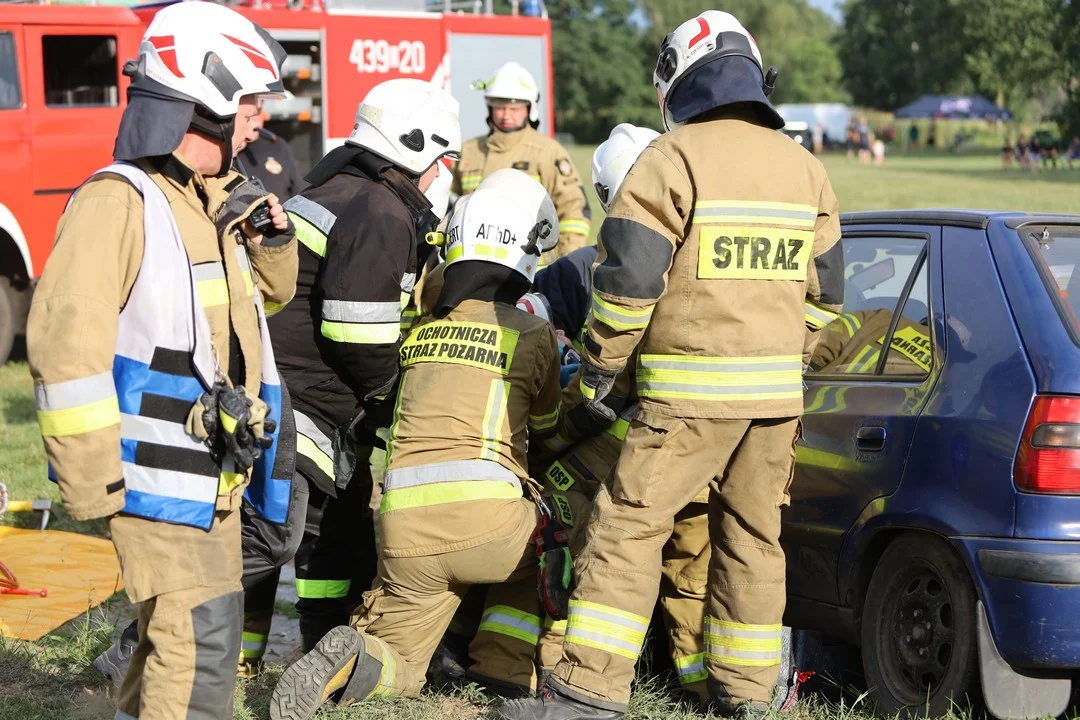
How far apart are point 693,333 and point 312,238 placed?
1336 millimetres

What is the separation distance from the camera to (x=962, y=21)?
6712 centimetres

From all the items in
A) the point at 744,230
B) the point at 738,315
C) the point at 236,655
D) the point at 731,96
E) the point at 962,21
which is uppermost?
the point at 962,21

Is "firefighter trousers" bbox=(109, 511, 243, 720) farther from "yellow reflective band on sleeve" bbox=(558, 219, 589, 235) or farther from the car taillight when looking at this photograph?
"yellow reflective band on sleeve" bbox=(558, 219, 589, 235)

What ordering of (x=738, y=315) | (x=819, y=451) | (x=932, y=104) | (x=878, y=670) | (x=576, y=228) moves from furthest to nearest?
1. (x=932, y=104)
2. (x=576, y=228)
3. (x=819, y=451)
4. (x=878, y=670)
5. (x=738, y=315)

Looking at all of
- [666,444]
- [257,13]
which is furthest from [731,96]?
[257,13]

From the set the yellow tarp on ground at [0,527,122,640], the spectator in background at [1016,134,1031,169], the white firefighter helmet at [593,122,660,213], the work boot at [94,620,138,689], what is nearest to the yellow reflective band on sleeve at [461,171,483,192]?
the white firefighter helmet at [593,122,660,213]

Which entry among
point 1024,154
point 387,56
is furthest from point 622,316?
point 1024,154

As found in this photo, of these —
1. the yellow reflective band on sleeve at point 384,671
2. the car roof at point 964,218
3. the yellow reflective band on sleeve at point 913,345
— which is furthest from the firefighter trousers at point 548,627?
the car roof at point 964,218

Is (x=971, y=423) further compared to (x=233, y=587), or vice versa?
(x=971, y=423)

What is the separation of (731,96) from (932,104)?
79.8m

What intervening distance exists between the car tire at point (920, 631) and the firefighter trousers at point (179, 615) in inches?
80.5

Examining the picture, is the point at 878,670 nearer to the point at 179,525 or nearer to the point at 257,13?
the point at 179,525

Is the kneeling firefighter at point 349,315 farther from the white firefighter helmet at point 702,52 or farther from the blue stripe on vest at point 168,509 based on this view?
the blue stripe on vest at point 168,509

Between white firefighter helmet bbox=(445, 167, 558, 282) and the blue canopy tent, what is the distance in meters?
76.8
